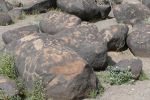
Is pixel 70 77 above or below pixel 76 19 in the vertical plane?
above

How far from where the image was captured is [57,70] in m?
7.37

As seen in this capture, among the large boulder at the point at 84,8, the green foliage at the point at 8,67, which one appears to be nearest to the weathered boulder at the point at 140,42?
the large boulder at the point at 84,8

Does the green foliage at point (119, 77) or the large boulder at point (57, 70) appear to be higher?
the large boulder at point (57, 70)

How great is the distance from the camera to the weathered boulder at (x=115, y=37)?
1012cm

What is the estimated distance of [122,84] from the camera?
827 cm

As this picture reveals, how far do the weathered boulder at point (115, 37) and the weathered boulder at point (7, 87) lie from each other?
316cm

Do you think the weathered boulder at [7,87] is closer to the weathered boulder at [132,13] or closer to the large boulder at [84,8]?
the large boulder at [84,8]

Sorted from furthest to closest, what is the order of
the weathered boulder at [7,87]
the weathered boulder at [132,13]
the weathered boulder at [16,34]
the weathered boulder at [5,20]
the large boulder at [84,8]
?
the weathered boulder at [5,20]
the large boulder at [84,8]
the weathered boulder at [132,13]
the weathered boulder at [16,34]
the weathered boulder at [7,87]

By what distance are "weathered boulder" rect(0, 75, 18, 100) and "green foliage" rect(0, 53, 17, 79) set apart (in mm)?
446

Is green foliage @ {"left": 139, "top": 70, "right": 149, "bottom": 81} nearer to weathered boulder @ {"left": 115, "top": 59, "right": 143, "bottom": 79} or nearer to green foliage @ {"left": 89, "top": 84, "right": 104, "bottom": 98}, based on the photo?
weathered boulder @ {"left": 115, "top": 59, "right": 143, "bottom": 79}

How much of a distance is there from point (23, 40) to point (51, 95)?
1495 mm

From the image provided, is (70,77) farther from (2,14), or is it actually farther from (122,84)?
(2,14)

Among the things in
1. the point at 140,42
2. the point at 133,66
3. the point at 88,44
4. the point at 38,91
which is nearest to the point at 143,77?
the point at 133,66

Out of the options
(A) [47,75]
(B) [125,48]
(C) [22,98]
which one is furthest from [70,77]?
(B) [125,48]
